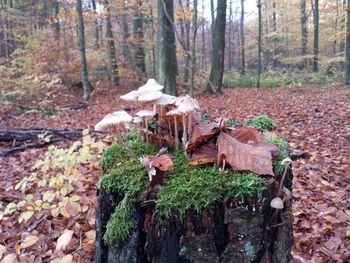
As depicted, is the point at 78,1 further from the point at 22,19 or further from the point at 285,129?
the point at 285,129

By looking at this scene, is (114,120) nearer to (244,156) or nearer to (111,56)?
(244,156)

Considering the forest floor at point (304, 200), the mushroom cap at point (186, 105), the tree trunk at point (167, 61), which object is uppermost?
the tree trunk at point (167, 61)

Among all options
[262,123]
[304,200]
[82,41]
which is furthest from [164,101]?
[82,41]

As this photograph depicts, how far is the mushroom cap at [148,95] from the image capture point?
61.6 inches

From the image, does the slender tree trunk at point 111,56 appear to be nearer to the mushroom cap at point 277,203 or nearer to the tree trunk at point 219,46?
the tree trunk at point 219,46

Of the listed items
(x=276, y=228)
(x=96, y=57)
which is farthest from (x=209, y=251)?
(x=96, y=57)

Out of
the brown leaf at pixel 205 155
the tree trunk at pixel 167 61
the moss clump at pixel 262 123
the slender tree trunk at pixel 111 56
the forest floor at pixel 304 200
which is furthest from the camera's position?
the slender tree trunk at pixel 111 56

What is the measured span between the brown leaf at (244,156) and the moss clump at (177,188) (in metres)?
0.04

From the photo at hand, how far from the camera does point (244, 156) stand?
155cm

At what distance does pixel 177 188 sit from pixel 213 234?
0.25m

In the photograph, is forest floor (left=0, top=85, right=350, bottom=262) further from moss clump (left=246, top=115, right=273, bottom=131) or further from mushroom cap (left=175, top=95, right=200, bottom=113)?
mushroom cap (left=175, top=95, right=200, bottom=113)

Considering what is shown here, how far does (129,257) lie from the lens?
1.53 metres

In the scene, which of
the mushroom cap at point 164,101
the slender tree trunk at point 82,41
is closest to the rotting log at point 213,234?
the mushroom cap at point 164,101

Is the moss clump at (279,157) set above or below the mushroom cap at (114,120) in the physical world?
below
